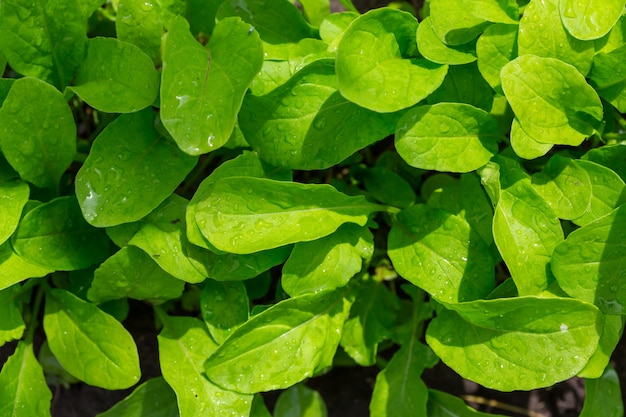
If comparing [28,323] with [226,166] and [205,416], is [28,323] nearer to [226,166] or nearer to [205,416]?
[205,416]

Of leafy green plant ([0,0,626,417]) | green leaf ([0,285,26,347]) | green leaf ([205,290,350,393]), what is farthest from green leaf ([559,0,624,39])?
green leaf ([0,285,26,347])

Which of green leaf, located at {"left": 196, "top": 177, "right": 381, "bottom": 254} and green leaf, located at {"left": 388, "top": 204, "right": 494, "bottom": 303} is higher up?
green leaf, located at {"left": 196, "top": 177, "right": 381, "bottom": 254}

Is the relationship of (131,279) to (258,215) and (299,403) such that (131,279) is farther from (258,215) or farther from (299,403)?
(299,403)

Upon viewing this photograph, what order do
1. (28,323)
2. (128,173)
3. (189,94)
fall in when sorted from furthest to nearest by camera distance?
1. (28,323)
2. (128,173)
3. (189,94)

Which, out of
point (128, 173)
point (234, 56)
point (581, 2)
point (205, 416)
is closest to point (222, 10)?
point (234, 56)

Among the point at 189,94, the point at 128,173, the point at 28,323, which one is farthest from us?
the point at 28,323

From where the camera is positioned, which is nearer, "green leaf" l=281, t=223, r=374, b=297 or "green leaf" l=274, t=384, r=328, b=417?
"green leaf" l=281, t=223, r=374, b=297

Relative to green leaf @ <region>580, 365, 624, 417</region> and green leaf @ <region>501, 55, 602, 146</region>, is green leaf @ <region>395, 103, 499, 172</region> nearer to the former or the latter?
green leaf @ <region>501, 55, 602, 146</region>
